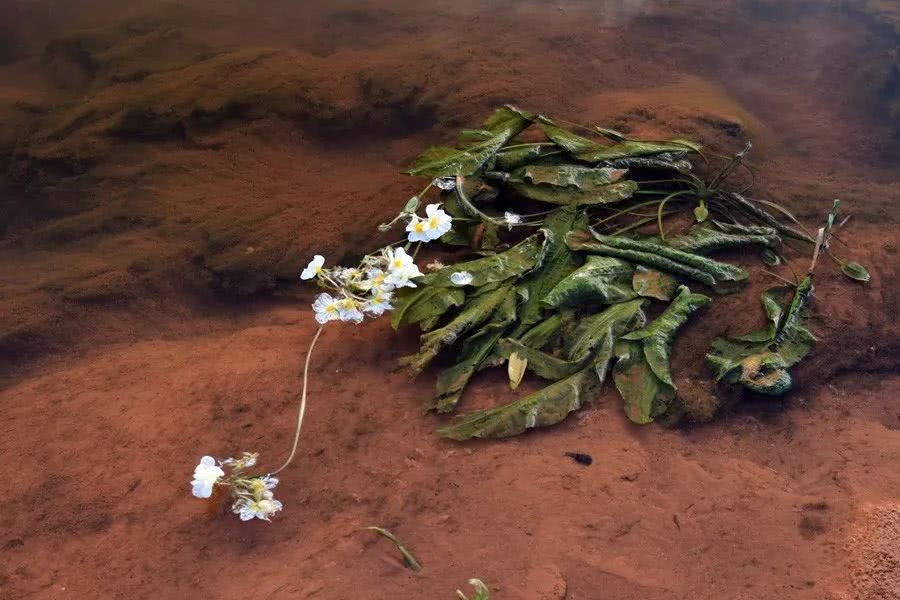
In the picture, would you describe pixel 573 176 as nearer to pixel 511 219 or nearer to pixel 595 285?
pixel 511 219

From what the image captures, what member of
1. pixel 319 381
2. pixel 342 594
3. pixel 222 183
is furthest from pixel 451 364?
pixel 222 183

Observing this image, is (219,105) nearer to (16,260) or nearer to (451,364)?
(16,260)

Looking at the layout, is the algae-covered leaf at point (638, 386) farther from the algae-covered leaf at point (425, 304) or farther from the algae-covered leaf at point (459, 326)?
the algae-covered leaf at point (425, 304)

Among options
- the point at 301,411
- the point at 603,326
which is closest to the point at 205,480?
the point at 301,411

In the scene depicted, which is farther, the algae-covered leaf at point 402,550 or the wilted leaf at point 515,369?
the wilted leaf at point 515,369

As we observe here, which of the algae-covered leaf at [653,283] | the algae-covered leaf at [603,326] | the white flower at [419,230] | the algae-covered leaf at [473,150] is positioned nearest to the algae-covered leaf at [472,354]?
the algae-covered leaf at [603,326]

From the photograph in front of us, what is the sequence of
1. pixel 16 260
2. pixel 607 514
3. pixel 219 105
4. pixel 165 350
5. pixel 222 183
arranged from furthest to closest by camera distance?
1. pixel 219 105
2. pixel 222 183
3. pixel 16 260
4. pixel 165 350
5. pixel 607 514

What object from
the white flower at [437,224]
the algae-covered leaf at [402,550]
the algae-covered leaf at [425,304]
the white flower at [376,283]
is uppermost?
the white flower at [437,224]

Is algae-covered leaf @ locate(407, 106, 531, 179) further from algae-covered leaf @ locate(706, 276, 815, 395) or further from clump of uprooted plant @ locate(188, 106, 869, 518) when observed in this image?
algae-covered leaf @ locate(706, 276, 815, 395)
